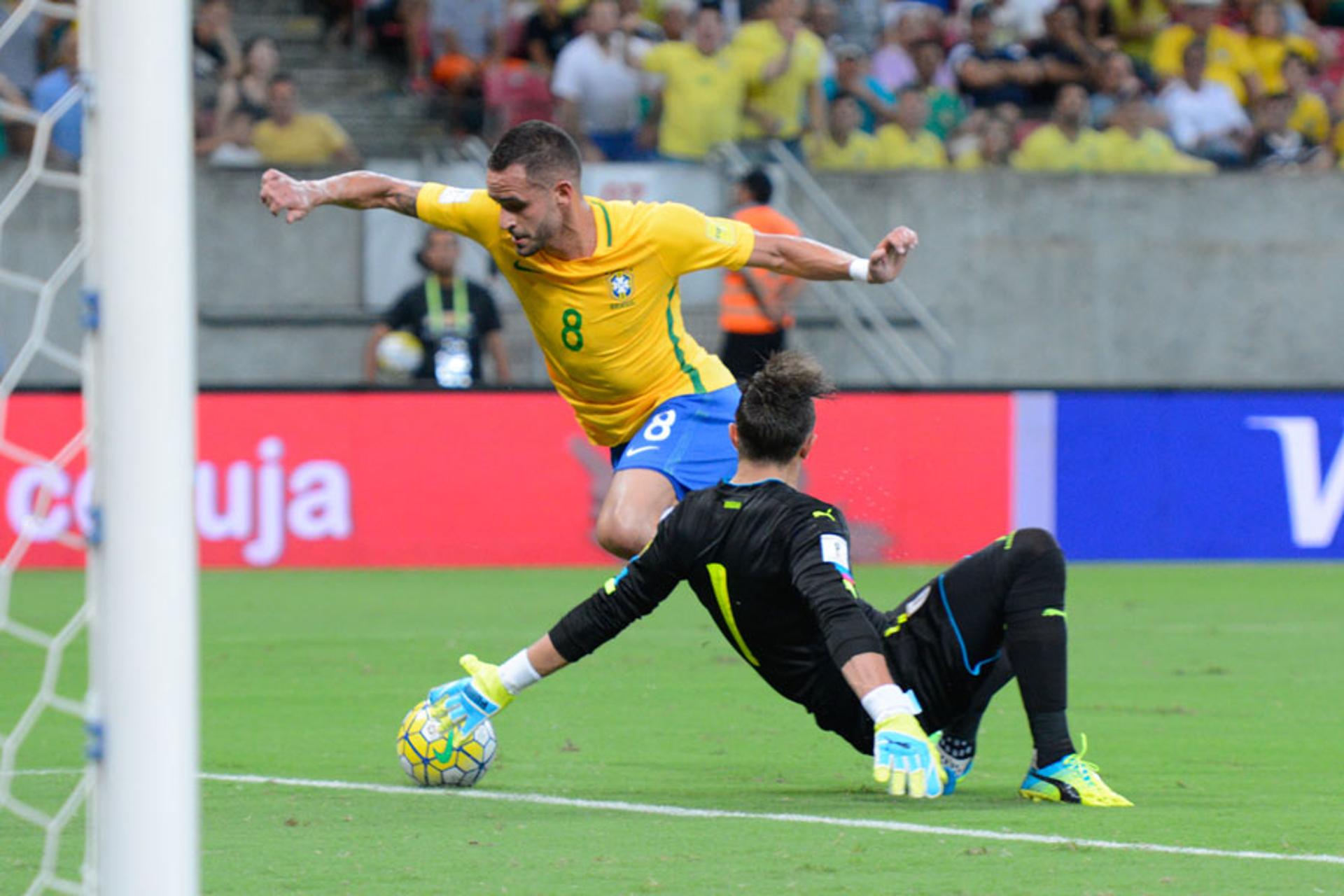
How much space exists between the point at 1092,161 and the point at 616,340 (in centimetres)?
1096

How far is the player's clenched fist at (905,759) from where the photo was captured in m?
5.00

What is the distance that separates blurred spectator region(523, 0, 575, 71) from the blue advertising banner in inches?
207

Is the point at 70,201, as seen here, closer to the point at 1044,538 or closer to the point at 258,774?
the point at 258,774

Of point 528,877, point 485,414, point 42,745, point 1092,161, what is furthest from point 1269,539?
point 528,877

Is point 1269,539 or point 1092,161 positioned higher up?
point 1092,161

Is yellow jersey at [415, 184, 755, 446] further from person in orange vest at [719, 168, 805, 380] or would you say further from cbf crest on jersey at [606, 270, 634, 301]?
person in orange vest at [719, 168, 805, 380]

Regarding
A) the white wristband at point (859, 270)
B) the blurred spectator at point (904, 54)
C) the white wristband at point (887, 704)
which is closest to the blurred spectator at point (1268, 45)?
the blurred spectator at point (904, 54)

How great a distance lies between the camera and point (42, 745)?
6.77 metres

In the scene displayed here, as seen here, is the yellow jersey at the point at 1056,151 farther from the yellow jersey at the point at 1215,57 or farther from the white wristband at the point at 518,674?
the white wristband at the point at 518,674

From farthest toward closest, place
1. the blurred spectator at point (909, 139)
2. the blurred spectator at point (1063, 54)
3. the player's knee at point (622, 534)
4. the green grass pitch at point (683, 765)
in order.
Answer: the blurred spectator at point (1063, 54) < the blurred spectator at point (909, 139) < the player's knee at point (622, 534) < the green grass pitch at point (683, 765)

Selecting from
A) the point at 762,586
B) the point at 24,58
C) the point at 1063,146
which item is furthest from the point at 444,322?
the point at 762,586

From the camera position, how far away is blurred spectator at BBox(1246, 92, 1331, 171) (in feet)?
58.4

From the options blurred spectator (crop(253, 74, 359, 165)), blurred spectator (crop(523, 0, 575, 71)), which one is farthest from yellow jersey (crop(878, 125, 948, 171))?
blurred spectator (crop(253, 74, 359, 165))

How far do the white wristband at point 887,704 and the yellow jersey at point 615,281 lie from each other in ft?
7.83
